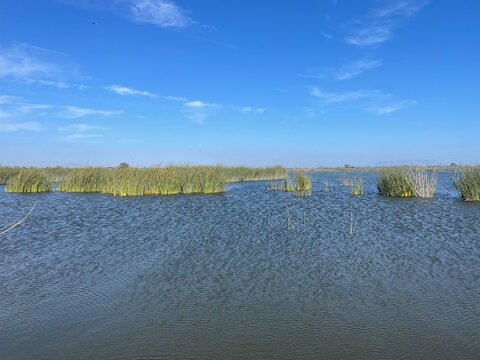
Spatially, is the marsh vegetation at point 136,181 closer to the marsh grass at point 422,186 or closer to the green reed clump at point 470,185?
the marsh grass at point 422,186

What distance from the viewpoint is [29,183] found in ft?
81.0

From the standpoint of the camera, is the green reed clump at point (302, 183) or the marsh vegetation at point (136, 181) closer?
the marsh vegetation at point (136, 181)

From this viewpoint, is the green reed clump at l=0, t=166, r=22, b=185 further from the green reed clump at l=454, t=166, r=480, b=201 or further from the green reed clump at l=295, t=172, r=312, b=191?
the green reed clump at l=454, t=166, r=480, b=201

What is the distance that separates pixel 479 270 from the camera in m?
6.18

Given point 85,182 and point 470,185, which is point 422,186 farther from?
point 85,182

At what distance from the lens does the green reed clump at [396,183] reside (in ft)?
65.5

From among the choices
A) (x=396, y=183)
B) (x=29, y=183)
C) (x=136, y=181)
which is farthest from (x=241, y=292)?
(x=29, y=183)

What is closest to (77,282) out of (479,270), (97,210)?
(479,270)

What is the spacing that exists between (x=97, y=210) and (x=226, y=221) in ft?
21.3

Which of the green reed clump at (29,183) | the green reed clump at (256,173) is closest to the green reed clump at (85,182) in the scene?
the green reed clump at (29,183)

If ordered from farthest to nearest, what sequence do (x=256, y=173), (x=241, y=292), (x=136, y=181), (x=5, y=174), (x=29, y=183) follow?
(x=256, y=173) < (x=5, y=174) < (x=29, y=183) < (x=136, y=181) < (x=241, y=292)

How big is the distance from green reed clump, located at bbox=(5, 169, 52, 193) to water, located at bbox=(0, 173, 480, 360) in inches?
652

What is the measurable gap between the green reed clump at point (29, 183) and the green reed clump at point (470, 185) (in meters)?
27.4

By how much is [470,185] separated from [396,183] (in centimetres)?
383
